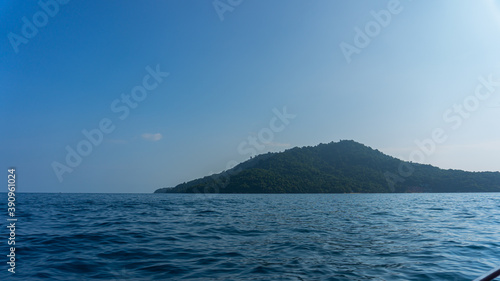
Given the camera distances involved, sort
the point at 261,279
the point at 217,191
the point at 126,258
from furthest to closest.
Result: the point at 217,191
the point at 126,258
the point at 261,279

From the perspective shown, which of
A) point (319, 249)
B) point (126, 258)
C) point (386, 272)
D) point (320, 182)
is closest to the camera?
point (386, 272)

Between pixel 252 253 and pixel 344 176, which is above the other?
pixel 344 176

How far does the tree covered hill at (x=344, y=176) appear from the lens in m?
123

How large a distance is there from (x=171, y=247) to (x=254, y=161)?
526 ft

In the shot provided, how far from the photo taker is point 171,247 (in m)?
13.2

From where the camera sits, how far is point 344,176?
460 feet

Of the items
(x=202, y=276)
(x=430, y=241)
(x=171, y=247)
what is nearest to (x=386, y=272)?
(x=202, y=276)

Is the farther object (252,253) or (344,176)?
(344,176)

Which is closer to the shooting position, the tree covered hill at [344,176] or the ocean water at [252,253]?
the ocean water at [252,253]

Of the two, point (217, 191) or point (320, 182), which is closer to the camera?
point (320, 182)

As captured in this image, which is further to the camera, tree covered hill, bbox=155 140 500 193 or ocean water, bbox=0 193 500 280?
tree covered hill, bbox=155 140 500 193

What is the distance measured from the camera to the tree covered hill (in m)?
123

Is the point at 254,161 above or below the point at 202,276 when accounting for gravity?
above

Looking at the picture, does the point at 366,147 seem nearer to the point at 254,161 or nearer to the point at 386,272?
the point at 254,161
